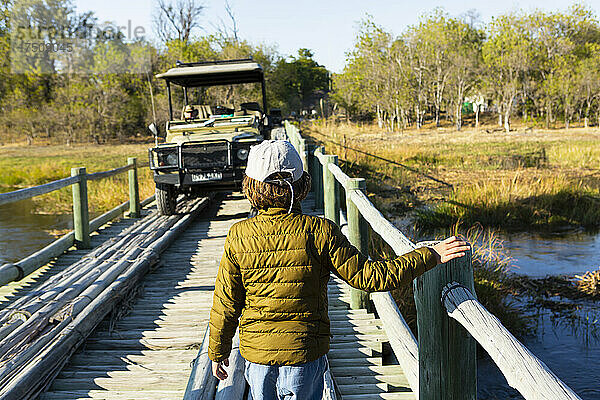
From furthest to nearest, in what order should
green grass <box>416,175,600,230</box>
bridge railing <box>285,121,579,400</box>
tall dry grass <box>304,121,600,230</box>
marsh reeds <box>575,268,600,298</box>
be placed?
tall dry grass <box>304,121,600,230</box>, green grass <box>416,175,600,230</box>, marsh reeds <box>575,268,600,298</box>, bridge railing <box>285,121,579,400</box>

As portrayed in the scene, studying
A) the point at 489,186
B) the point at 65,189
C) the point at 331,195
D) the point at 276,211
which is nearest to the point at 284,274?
the point at 276,211

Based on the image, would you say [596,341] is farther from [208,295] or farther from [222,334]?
[222,334]

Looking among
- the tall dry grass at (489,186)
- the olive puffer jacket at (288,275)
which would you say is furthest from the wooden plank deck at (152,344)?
the tall dry grass at (489,186)

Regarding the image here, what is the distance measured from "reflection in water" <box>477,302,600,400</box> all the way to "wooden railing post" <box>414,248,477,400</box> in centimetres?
390

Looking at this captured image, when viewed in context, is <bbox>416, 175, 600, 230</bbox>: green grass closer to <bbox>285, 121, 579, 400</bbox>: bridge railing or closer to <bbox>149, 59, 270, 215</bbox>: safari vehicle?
<bbox>149, 59, 270, 215</bbox>: safari vehicle

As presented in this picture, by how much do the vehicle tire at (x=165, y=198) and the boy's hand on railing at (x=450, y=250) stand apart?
25.7 feet

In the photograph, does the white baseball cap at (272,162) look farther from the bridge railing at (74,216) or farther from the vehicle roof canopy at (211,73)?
the vehicle roof canopy at (211,73)

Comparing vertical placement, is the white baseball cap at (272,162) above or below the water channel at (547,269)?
above

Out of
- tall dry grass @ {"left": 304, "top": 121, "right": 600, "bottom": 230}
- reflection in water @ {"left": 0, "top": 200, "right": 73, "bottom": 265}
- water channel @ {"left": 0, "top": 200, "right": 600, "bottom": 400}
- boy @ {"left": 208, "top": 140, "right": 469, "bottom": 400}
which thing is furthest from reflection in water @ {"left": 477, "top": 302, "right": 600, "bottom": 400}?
reflection in water @ {"left": 0, "top": 200, "right": 73, "bottom": 265}

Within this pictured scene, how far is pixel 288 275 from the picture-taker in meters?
2.29

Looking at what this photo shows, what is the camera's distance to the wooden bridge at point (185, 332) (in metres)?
2.29

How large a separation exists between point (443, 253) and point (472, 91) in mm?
55164

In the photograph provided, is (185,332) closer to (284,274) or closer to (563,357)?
(284,274)

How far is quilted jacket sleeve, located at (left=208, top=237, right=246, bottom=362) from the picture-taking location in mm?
2357
